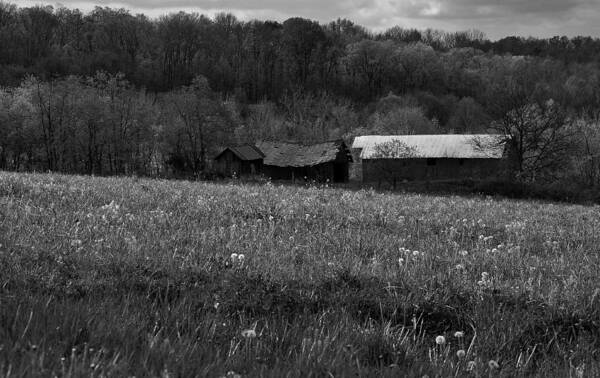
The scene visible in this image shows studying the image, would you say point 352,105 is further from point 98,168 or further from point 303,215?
point 303,215

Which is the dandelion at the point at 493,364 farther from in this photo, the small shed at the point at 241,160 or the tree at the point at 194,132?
the tree at the point at 194,132

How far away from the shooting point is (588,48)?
194500 millimetres

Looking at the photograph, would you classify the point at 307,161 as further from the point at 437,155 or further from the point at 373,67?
the point at 373,67

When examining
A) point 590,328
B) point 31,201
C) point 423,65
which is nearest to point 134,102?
point 31,201

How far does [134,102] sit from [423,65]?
10672 centimetres

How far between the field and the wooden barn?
72.8 m

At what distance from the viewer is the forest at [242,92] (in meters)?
75.4

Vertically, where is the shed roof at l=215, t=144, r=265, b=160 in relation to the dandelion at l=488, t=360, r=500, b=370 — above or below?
below

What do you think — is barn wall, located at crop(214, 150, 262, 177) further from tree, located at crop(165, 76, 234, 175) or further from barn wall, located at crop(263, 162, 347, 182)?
tree, located at crop(165, 76, 234, 175)

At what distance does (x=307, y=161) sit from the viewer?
84.1 meters

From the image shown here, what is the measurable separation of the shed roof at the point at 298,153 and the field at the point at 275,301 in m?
72.8

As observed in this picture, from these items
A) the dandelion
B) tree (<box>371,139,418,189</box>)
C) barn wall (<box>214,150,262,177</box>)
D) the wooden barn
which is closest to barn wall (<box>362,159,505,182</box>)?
tree (<box>371,139,418,189</box>)

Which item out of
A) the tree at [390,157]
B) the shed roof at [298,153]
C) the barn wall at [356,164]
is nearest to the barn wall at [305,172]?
the shed roof at [298,153]

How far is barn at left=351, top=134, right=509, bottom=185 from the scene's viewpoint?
3199 inches
